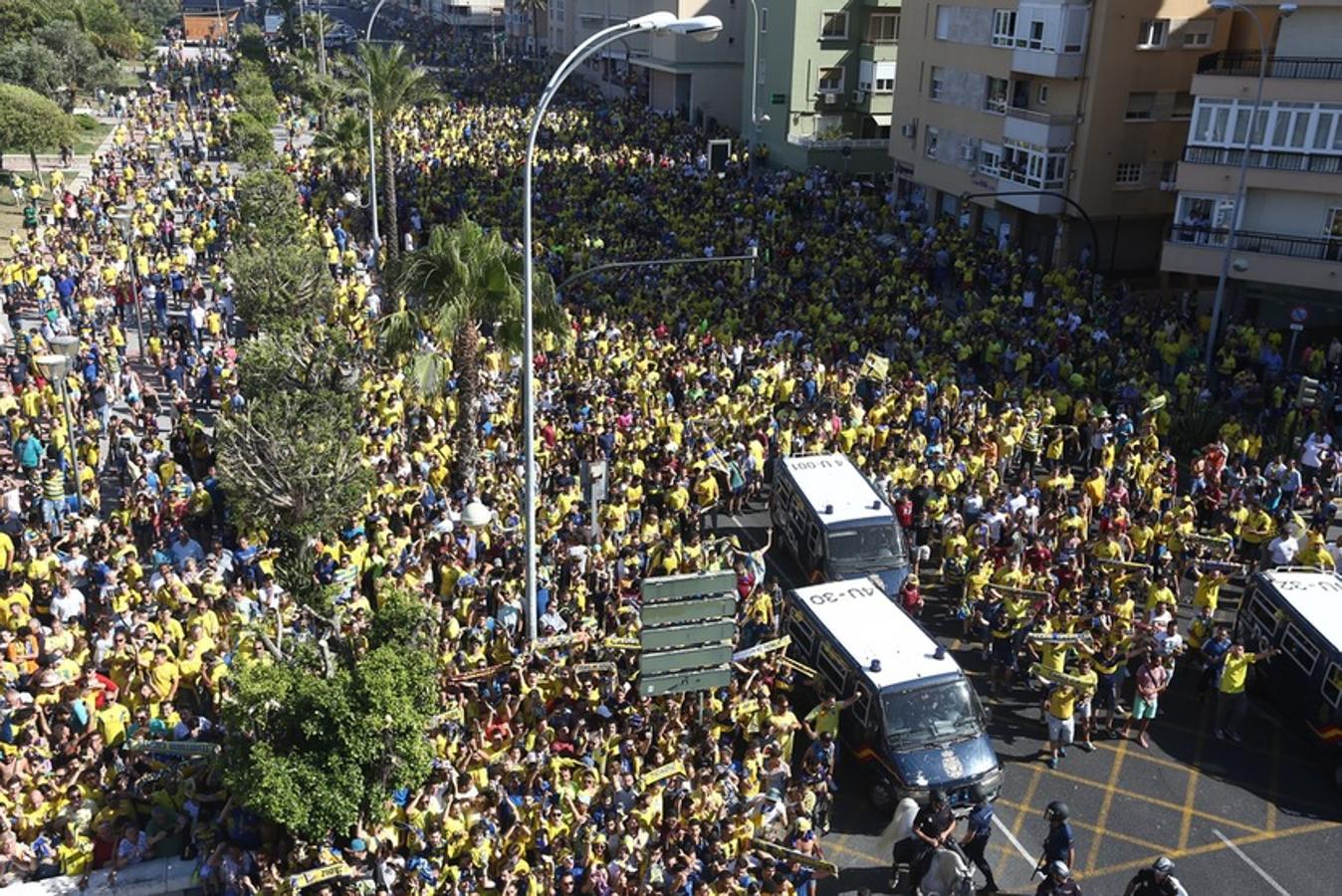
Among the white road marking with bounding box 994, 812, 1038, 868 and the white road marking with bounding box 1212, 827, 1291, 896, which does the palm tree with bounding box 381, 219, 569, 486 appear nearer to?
the white road marking with bounding box 994, 812, 1038, 868

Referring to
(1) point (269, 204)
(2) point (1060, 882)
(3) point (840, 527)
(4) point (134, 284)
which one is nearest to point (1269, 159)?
(3) point (840, 527)

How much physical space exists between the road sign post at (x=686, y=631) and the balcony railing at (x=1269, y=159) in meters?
23.5

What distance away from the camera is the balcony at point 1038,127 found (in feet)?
117

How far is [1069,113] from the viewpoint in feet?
118

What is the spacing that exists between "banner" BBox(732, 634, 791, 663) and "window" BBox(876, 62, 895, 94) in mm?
40611

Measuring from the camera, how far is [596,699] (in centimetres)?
1373

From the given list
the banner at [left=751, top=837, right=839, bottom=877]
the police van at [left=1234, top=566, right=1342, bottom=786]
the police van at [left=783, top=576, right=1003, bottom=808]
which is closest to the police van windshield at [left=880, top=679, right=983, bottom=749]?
the police van at [left=783, top=576, right=1003, bottom=808]

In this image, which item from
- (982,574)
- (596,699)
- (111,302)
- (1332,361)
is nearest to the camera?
(596,699)

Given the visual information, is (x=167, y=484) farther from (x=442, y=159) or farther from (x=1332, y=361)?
(x=442, y=159)

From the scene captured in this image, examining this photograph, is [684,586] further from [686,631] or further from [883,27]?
[883,27]

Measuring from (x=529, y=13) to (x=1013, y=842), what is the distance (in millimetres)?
101217

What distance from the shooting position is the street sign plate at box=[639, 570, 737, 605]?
42.2 feet

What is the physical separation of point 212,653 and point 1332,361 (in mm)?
25665

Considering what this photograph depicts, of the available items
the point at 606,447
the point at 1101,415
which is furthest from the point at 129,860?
the point at 1101,415
